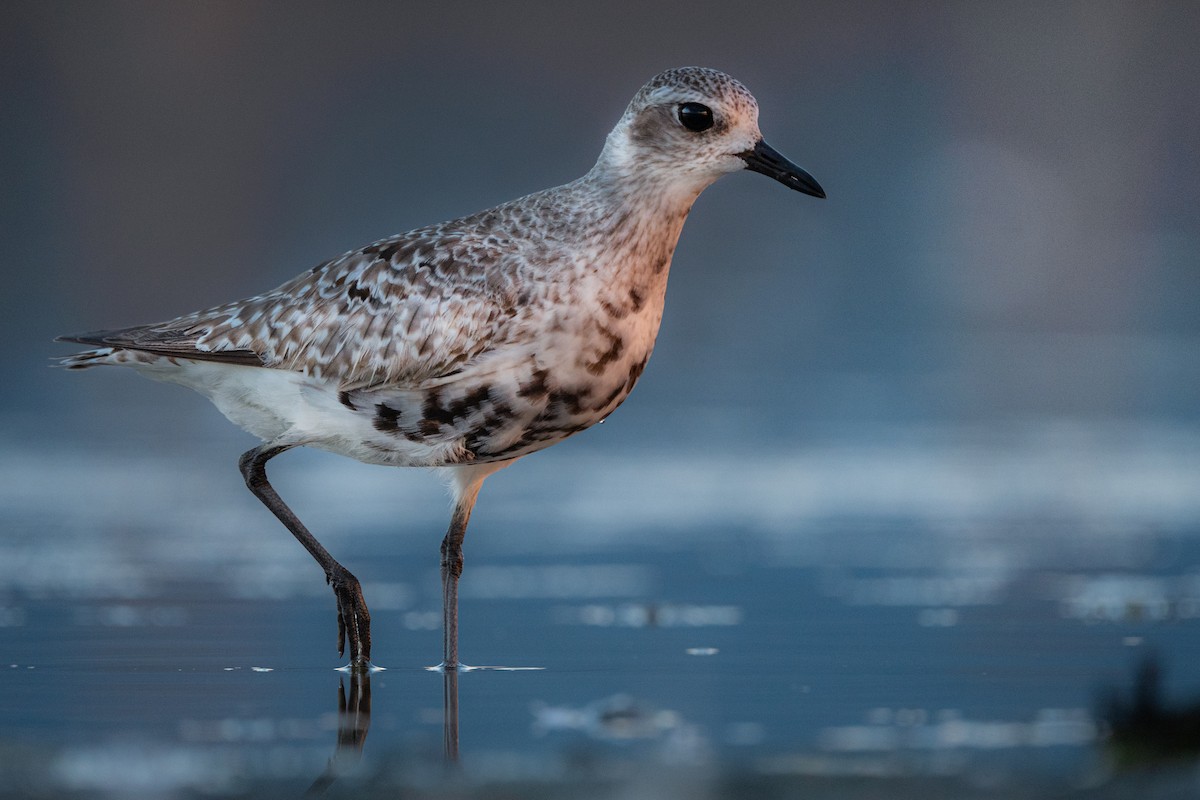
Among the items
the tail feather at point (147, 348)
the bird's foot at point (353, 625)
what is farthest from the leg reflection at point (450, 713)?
the tail feather at point (147, 348)

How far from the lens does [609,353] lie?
5238 millimetres

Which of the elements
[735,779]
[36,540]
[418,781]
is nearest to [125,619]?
[36,540]

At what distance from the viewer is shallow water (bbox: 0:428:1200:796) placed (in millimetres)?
3977

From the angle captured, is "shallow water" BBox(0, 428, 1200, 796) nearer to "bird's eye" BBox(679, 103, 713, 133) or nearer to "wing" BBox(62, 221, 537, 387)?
"wing" BBox(62, 221, 537, 387)

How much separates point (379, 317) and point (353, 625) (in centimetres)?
101

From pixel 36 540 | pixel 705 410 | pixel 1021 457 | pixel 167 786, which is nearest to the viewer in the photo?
Result: pixel 167 786

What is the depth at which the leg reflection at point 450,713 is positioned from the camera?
411 cm

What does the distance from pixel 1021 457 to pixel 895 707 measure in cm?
707

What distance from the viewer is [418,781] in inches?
149

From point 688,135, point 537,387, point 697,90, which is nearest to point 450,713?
point 537,387

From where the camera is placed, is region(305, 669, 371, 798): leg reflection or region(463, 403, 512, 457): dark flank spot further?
region(463, 403, 512, 457): dark flank spot

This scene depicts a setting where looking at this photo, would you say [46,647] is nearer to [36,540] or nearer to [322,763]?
[322,763]

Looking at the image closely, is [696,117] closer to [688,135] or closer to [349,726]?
[688,135]

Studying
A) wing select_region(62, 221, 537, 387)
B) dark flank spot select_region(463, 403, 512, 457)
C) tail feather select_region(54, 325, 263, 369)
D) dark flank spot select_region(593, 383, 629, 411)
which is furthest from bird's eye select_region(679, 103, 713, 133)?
tail feather select_region(54, 325, 263, 369)
